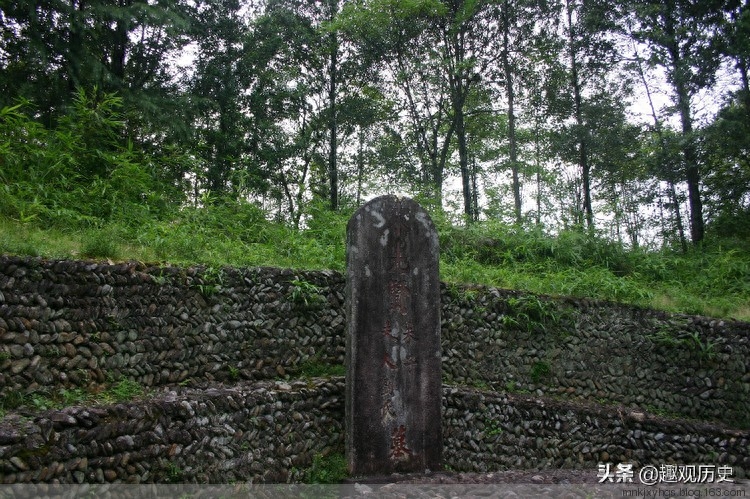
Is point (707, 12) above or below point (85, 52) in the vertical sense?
above

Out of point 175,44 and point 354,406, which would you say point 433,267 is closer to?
point 354,406

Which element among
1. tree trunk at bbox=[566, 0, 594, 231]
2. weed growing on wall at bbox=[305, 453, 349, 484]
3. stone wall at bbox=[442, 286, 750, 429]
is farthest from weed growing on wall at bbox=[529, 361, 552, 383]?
tree trunk at bbox=[566, 0, 594, 231]

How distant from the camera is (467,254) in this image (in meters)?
12.8

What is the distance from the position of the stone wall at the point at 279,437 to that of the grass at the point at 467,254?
1.85 metres

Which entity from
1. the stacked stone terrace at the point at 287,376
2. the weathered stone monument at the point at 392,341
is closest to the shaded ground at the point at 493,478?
the weathered stone monument at the point at 392,341

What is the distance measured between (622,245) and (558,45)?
22.8 feet

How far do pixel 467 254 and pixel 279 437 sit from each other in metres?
7.26

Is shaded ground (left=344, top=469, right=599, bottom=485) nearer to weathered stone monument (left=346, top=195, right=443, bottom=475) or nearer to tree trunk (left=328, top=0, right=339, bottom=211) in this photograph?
weathered stone monument (left=346, top=195, right=443, bottom=475)

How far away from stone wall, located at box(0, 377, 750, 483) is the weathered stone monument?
0.59m

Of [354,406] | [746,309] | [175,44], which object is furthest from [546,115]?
[354,406]

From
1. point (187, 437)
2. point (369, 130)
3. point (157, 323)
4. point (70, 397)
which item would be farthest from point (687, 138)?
point (70, 397)

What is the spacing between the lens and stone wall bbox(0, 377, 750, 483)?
4.95 m

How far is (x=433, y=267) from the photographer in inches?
298

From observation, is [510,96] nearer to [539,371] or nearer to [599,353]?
[599,353]
